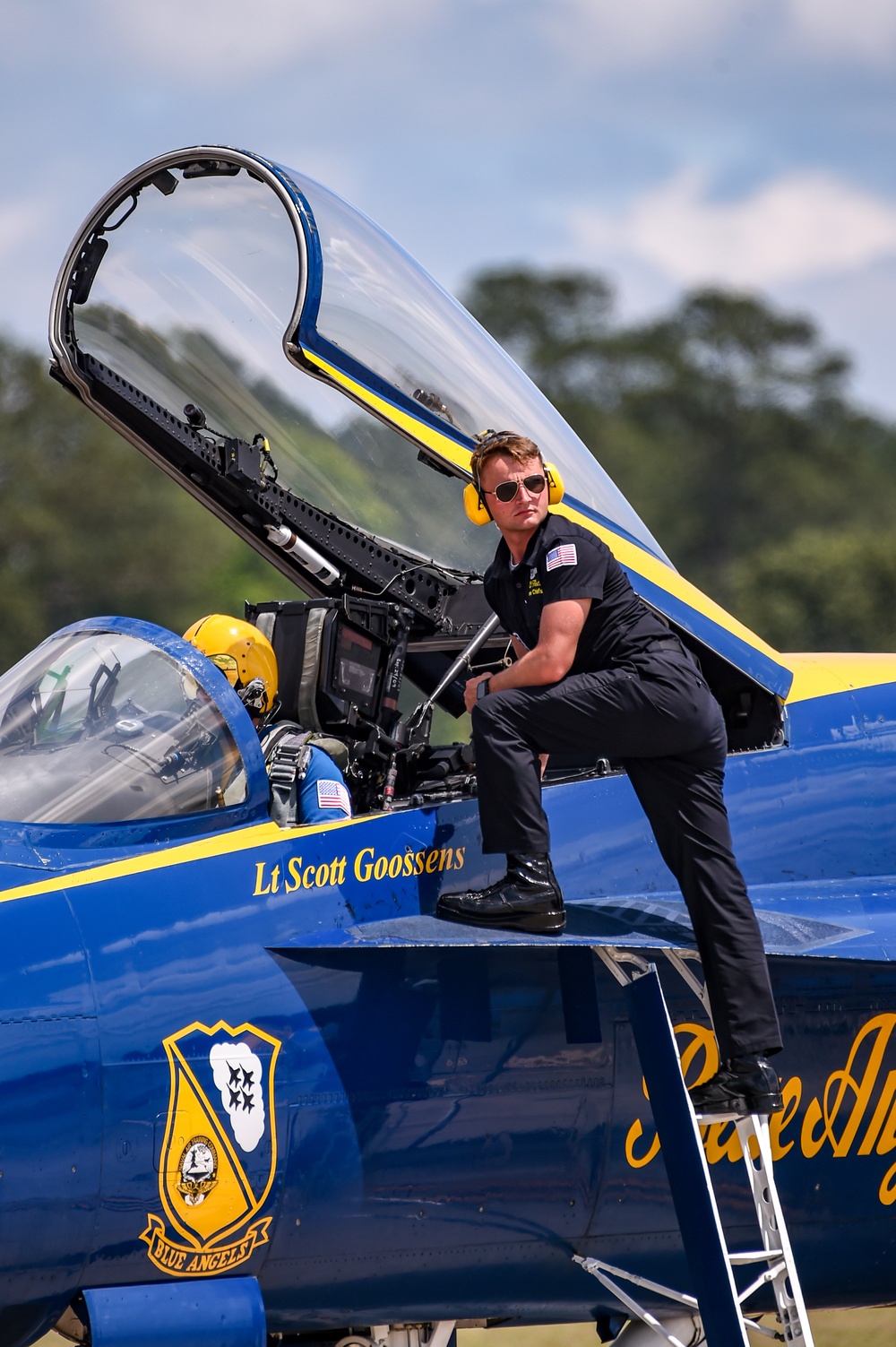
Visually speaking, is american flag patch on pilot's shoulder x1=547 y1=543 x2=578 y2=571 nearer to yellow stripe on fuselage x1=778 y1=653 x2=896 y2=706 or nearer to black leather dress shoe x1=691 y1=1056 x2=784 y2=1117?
yellow stripe on fuselage x1=778 y1=653 x2=896 y2=706

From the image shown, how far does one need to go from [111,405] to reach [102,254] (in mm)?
635

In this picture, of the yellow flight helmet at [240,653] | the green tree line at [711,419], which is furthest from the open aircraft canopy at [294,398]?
the green tree line at [711,419]

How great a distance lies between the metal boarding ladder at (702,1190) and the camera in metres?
4.18

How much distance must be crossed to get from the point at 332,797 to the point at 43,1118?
4.38ft

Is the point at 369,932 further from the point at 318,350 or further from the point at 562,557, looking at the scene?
the point at 318,350

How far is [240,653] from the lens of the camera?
5.93 metres

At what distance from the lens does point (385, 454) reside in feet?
19.6

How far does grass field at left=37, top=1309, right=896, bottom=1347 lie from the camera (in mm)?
7902

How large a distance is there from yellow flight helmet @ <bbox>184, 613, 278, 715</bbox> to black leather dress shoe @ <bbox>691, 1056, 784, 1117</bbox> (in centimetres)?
236

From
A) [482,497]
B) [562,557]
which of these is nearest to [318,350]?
[482,497]

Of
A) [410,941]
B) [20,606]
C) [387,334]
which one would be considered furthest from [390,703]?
[20,606]

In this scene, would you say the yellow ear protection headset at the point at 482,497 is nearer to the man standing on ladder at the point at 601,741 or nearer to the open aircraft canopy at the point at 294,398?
the man standing on ladder at the point at 601,741

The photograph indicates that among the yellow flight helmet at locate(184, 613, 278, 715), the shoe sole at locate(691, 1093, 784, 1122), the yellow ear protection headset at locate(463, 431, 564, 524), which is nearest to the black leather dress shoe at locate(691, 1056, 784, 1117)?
the shoe sole at locate(691, 1093, 784, 1122)

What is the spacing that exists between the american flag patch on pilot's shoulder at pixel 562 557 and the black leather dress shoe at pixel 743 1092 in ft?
5.08
